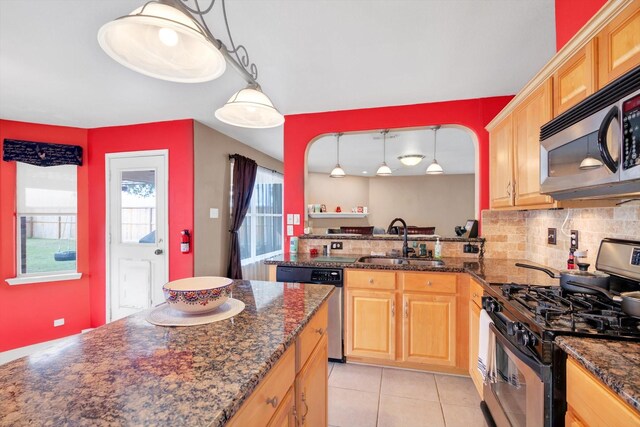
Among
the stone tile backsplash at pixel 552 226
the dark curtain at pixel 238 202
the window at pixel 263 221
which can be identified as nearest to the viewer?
the stone tile backsplash at pixel 552 226

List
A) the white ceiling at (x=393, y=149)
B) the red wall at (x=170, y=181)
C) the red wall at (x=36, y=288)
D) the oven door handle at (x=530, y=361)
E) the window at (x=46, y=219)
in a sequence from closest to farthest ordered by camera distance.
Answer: the oven door handle at (x=530, y=361), the red wall at (x=36, y=288), the window at (x=46, y=219), the red wall at (x=170, y=181), the white ceiling at (x=393, y=149)

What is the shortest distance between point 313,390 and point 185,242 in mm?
2539

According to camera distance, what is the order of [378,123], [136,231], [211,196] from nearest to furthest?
[378,123]
[136,231]
[211,196]

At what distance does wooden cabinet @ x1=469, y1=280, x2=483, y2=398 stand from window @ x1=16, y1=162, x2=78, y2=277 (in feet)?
14.0

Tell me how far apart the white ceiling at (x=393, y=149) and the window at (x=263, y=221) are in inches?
33.0

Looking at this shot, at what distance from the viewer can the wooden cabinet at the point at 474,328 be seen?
197 cm

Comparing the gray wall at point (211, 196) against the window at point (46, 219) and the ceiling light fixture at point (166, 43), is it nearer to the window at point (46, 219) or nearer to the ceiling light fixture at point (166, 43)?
the window at point (46, 219)

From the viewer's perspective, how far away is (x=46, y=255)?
3.29 metres

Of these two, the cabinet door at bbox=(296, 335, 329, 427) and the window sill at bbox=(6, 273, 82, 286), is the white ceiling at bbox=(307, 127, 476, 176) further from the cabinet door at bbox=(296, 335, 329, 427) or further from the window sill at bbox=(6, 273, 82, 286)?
the window sill at bbox=(6, 273, 82, 286)

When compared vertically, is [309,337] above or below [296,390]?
above

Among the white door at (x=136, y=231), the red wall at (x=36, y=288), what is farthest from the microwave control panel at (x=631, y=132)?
the red wall at (x=36, y=288)

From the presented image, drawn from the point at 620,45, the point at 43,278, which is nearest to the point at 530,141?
the point at 620,45

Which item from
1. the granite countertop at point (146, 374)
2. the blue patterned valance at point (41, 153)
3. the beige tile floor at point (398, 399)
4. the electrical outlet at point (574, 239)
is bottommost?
the beige tile floor at point (398, 399)

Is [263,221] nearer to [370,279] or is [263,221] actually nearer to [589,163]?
[370,279]
